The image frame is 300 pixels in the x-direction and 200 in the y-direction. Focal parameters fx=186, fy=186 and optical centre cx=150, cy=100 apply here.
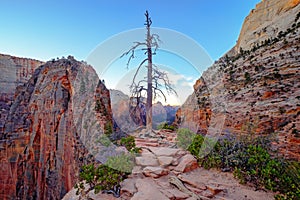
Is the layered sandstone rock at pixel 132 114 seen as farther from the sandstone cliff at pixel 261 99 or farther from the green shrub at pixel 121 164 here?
the green shrub at pixel 121 164

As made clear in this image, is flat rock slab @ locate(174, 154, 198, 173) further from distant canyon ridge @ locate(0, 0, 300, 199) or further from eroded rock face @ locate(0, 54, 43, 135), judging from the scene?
eroded rock face @ locate(0, 54, 43, 135)

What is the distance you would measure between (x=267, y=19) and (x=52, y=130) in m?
20.6

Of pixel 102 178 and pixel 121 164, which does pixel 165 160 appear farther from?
pixel 102 178

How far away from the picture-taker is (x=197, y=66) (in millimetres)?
8070

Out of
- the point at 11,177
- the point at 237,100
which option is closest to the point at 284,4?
the point at 237,100

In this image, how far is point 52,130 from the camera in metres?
11.7

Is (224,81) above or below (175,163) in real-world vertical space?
above

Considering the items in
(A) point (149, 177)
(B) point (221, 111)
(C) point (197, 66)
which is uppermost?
(C) point (197, 66)

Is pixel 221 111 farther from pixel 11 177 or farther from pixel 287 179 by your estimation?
pixel 11 177

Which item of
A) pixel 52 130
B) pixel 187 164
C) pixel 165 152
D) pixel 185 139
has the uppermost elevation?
pixel 52 130

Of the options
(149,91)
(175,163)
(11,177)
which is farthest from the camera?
(11,177)

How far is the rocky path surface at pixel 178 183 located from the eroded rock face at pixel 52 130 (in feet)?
7.79

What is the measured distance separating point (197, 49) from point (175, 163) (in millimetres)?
4704

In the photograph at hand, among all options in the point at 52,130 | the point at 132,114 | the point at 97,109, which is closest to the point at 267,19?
the point at 132,114
